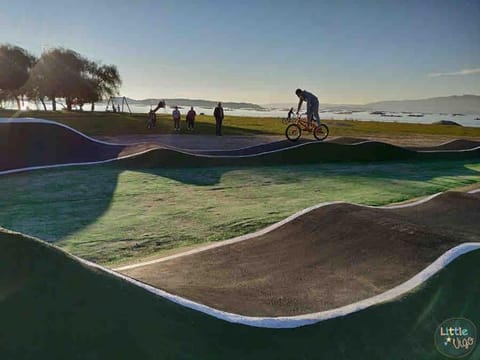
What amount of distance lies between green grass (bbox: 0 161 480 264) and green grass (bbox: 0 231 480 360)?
277 centimetres

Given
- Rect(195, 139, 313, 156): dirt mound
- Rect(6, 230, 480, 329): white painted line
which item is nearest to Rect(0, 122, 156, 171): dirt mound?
Rect(195, 139, 313, 156): dirt mound

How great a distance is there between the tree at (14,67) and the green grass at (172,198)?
175ft

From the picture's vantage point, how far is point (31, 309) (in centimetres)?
312

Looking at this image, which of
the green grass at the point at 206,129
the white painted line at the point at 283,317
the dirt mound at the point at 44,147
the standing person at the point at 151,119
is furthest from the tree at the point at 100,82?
the white painted line at the point at 283,317

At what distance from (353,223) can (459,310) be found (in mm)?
2628

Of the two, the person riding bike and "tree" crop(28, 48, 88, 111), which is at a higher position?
"tree" crop(28, 48, 88, 111)

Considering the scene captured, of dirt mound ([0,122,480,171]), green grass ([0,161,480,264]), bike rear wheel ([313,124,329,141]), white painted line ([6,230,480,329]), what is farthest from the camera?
bike rear wheel ([313,124,329,141])

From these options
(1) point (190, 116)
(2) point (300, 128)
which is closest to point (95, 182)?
Answer: (2) point (300, 128)

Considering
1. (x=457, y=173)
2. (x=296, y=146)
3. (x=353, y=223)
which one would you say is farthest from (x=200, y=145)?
(x=353, y=223)

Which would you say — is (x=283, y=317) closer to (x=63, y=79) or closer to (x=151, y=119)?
(x=151, y=119)

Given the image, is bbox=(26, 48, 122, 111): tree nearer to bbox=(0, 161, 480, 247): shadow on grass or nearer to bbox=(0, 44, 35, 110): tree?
bbox=(0, 44, 35, 110): tree

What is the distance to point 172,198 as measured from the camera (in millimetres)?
10125

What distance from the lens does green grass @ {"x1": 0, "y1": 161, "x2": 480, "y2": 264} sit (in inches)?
286

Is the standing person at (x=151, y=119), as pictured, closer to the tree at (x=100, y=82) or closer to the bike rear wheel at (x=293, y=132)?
the bike rear wheel at (x=293, y=132)
